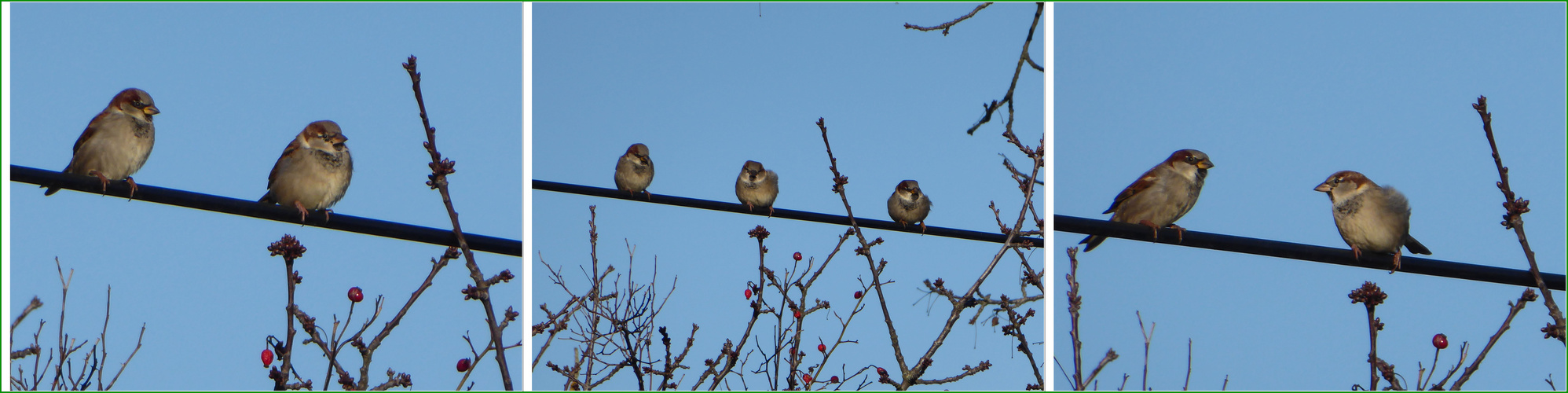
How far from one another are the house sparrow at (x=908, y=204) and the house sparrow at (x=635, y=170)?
1848 millimetres

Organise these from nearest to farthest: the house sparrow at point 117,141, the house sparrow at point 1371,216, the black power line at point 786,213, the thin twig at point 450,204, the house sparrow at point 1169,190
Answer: the thin twig at point 450,204 < the black power line at point 786,213 < the house sparrow at point 1371,216 < the house sparrow at point 117,141 < the house sparrow at point 1169,190

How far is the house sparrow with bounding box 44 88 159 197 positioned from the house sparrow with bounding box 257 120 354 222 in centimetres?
76

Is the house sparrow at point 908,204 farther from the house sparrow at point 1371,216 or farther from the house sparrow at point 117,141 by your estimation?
the house sparrow at point 117,141

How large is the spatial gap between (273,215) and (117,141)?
8.41 feet

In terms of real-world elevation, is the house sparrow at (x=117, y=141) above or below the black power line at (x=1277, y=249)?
above

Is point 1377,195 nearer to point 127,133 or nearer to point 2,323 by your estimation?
point 2,323

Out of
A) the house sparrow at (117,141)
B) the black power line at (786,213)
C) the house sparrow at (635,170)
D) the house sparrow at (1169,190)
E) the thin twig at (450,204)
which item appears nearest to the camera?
the thin twig at (450,204)

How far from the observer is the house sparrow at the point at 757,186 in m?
7.33

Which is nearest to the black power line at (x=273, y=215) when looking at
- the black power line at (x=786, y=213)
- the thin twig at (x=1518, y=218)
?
the black power line at (x=786, y=213)

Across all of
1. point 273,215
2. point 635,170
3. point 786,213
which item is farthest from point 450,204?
point 635,170

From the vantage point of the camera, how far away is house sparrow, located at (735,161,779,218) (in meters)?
7.33

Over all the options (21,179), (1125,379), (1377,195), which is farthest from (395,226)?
(1377,195)

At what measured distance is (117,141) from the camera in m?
4.46

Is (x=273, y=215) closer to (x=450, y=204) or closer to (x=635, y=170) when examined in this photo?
(x=450, y=204)
